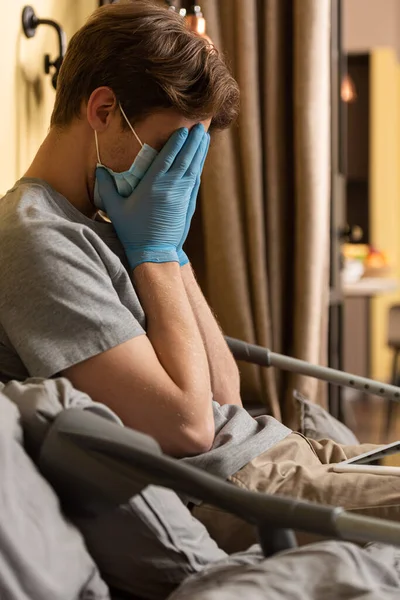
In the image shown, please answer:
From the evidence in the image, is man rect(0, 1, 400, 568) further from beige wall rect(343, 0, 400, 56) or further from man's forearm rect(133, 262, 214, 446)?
beige wall rect(343, 0, 400, 56)

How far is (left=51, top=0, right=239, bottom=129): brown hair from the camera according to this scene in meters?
1.24

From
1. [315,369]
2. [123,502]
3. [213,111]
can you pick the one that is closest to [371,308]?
[315,369]

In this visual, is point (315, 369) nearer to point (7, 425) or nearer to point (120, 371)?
point (120, 371)

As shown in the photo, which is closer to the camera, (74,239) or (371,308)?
(74,239)

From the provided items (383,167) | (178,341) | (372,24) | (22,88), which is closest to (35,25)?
(22,88)

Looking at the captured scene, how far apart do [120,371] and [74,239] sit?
0.19m

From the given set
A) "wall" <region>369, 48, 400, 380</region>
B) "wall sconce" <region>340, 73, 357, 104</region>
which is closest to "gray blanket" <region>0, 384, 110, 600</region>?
"wall sconce" <region>340, 73, 357, 104</region>

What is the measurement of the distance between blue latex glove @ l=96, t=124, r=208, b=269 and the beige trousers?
13.1 inches

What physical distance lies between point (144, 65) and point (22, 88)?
2.14ft

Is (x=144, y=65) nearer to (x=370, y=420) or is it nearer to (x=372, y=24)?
(x=370, y=420)

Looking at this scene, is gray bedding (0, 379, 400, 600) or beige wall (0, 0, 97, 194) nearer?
gray bedding (0, 379, 400, 600)

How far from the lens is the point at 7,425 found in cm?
85

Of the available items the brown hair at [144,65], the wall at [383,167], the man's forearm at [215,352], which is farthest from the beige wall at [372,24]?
the brown hair at [144,65]

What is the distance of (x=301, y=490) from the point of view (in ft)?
3.94
